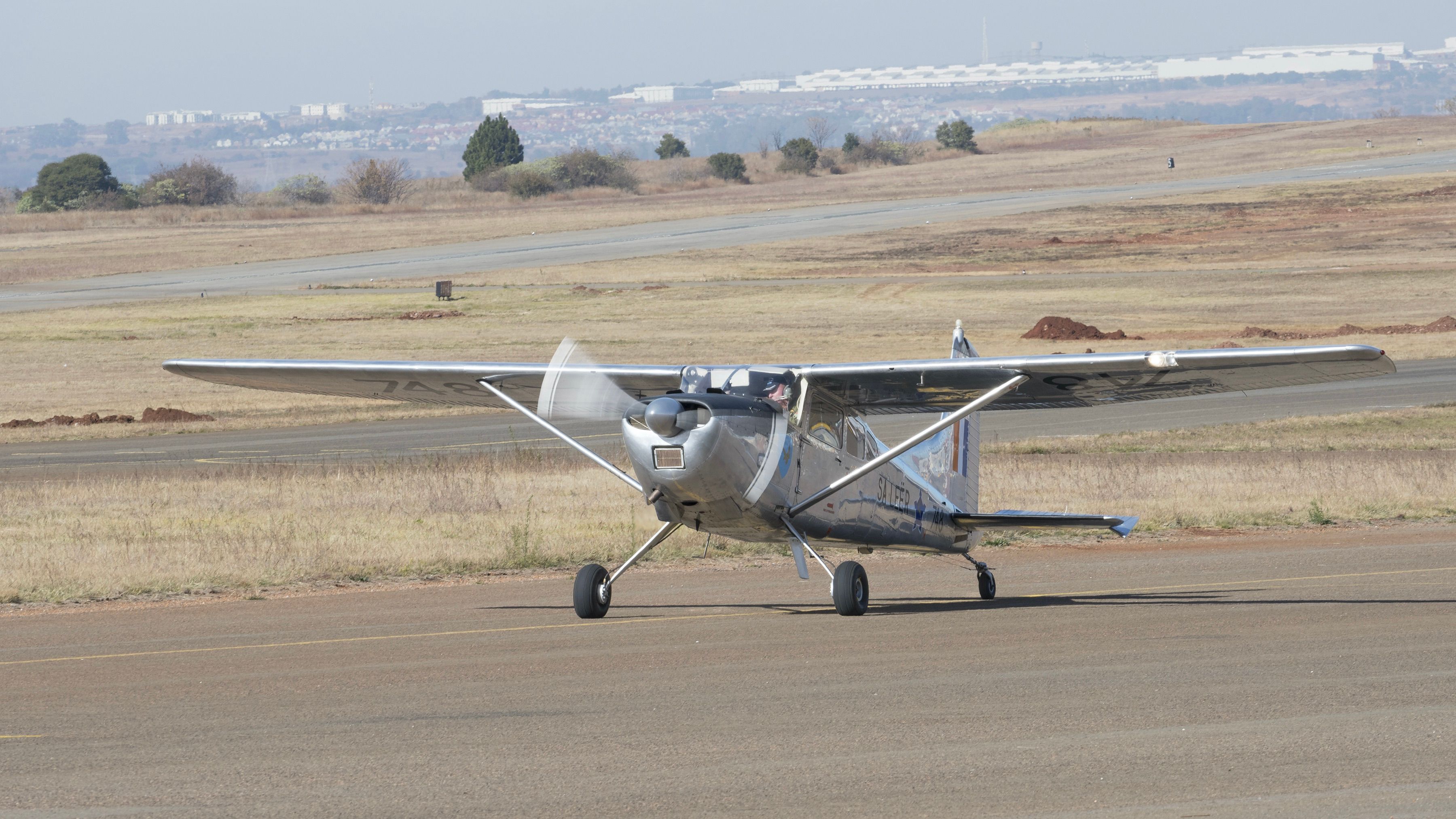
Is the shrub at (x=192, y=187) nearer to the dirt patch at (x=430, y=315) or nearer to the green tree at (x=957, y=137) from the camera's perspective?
the green tree at (x=957, y=137)

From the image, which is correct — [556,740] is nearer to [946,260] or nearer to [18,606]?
[18,606]

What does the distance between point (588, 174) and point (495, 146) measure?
2825cm

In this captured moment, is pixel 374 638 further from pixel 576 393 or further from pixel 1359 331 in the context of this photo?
pixel 1359 331

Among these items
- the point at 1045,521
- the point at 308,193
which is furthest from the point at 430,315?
the point at 308,193

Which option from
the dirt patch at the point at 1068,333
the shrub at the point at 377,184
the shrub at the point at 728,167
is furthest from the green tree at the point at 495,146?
the dirt patch at the point at 1068,333

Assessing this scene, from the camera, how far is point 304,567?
18.8 m

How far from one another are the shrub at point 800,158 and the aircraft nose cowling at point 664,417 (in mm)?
142620

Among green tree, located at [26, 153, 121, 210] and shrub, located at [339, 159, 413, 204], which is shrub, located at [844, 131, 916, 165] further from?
green tree, located at [26, 153, 121, 210]

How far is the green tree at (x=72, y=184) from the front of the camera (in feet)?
437

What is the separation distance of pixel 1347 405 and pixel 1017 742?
1298 inches

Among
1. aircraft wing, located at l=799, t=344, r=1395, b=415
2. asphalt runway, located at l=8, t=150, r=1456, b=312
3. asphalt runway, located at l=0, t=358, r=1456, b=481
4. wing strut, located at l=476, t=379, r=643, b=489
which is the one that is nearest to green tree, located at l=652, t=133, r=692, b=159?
asphalt runway, located at l=8, t=150, r=1456, b=312

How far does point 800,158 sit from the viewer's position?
15575 cm

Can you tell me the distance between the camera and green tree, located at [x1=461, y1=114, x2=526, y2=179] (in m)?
167

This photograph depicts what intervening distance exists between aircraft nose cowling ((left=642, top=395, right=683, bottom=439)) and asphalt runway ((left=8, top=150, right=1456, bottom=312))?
64.3 meters
